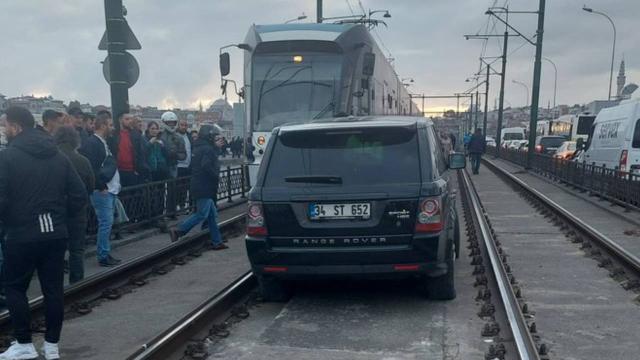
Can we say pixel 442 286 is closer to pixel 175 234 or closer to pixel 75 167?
pixel 75 167

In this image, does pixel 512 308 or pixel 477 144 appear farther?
pixel 477 144

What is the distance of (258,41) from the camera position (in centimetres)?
1357

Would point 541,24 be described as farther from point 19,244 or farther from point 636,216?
point 19,244

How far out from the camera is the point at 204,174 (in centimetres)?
911

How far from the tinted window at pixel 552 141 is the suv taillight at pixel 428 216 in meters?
38.0

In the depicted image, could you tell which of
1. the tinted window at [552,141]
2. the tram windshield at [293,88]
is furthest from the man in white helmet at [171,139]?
the tinted window at [552,141]

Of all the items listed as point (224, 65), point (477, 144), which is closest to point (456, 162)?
point (224, 65)

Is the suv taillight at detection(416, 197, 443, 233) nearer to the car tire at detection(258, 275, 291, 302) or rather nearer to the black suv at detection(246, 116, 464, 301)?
the black suv at detection(246, 116, 464, 301)

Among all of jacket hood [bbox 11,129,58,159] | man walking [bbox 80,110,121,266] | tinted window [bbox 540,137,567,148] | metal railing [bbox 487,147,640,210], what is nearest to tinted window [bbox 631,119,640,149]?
metal railing [bbox 487,147,640,210]

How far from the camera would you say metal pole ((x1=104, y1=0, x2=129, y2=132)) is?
10.2 meters

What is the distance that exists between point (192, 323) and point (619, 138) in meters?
14.5

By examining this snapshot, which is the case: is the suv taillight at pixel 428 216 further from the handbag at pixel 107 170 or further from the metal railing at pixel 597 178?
the metal railing at pixel 597 178

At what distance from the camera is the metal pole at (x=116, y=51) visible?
10227mm

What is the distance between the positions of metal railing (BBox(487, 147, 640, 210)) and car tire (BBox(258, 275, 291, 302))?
32.6 ft
